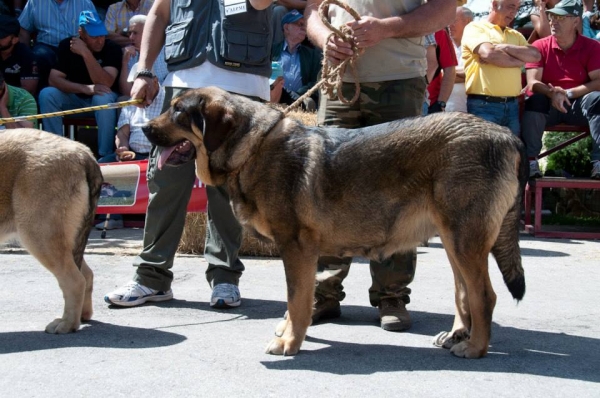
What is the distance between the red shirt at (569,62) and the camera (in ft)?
32.9

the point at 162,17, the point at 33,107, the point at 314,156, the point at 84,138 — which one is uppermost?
the point at 162,17

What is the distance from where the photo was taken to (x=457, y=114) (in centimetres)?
436

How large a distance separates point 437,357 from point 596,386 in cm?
87

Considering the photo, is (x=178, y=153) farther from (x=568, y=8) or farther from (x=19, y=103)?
(x=568, y=8)

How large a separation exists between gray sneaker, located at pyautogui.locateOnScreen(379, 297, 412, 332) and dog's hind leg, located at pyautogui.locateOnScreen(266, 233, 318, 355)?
79 centimetres

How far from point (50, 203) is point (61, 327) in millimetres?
767


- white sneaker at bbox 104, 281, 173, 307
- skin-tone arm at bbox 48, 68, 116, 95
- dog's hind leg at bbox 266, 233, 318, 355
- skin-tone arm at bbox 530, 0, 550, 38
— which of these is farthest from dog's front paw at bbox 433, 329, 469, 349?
skin-tone arm at bbox 530, 0, 550, 38

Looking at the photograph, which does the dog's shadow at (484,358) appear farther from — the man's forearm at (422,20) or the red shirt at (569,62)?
the red shirt at (569,62)

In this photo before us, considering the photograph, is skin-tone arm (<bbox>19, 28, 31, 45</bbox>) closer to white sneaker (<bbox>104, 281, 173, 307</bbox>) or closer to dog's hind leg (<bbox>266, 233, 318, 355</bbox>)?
white sneaker (<bbox>104, 281, 173, 307</bbox>)

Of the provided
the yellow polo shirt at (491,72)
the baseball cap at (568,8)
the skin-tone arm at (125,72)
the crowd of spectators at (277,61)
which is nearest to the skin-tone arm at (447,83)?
the crowd of spectators at (277,61)

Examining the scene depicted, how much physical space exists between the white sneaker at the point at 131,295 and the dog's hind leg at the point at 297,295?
147cm

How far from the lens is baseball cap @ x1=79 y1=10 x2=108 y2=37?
10203 millimetres

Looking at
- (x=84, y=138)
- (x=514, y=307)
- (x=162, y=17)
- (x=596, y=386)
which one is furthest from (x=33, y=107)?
(x=596, y=386)

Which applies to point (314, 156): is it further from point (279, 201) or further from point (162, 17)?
point (162, 17)
